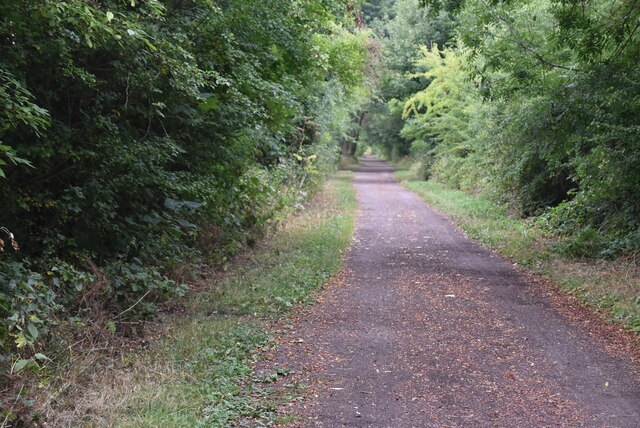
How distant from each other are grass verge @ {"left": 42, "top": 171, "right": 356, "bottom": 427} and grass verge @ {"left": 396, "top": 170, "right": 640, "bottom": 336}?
3985mm

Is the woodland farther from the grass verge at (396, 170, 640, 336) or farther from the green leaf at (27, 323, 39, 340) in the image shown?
the grass verge at (396, 170, 640, 336)

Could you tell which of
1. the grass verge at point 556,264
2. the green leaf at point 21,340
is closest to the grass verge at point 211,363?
the green leaf at point 21,340

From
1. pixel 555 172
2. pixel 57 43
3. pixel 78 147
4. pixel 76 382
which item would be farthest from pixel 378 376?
pixel 555 172

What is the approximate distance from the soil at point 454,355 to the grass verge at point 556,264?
0.34m

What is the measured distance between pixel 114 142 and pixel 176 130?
1.79 meters

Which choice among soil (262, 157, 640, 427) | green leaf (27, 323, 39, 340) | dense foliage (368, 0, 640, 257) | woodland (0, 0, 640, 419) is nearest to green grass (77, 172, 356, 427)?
soil (262, 157, 640, 427)

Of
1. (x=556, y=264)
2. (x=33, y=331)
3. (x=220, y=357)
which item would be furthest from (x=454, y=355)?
(x=556, y=264)

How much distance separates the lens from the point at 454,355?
609 cm

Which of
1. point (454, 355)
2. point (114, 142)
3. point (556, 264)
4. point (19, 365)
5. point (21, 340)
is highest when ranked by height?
point (114, 142)

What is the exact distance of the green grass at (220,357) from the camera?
4445 millimetres

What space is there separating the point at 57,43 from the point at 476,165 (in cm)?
1926

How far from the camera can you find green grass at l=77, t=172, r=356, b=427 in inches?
175

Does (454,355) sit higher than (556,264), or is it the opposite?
(454,355)

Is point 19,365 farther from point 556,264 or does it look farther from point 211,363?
point 556,264
